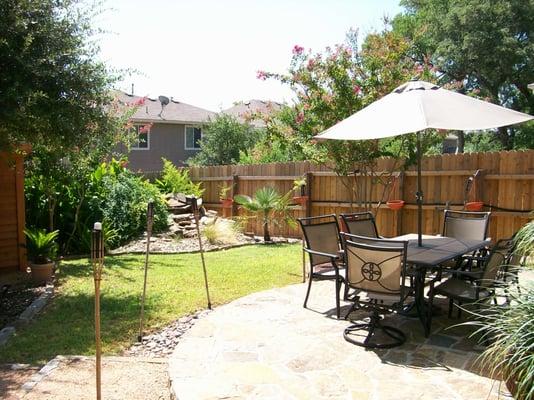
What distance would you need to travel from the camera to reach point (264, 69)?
926 cm

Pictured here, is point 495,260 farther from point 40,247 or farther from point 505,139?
point 505,139

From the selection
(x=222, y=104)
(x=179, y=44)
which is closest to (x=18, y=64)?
(x=179, y=44)

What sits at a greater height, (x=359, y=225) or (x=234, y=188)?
(x=234, y=188)

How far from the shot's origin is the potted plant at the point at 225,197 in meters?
12.4

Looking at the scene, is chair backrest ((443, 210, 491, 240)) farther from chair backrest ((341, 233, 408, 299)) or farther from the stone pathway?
chair backrest ((341, 233, 408, 299))

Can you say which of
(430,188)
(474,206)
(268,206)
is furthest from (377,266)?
(268,206)

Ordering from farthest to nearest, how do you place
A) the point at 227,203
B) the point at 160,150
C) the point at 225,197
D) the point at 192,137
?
the point at 192,137 < the point at 160,150 < the point at 225,197 < the point at 227,203

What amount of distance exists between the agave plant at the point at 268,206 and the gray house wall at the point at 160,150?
11528 mm

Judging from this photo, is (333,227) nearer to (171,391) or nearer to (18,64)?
(171,391)

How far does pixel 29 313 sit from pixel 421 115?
4.91m

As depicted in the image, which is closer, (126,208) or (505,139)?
(126,208)

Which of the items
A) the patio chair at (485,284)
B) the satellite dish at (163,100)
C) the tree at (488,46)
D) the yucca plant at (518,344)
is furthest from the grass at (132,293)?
the satellite dish at (163,100)

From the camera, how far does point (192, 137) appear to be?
947 inches

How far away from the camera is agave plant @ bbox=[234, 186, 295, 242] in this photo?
434 inches
